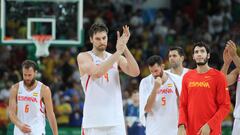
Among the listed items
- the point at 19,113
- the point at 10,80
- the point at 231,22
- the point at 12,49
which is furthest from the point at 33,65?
the point at 231,22

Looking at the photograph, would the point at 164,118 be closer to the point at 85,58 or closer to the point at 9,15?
the point at 85,58

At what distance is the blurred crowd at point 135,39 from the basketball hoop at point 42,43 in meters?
2.87

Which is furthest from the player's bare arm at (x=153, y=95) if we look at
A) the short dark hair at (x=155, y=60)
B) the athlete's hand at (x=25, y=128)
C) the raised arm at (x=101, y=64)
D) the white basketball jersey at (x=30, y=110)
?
the athlete's hand at (x=25, y=128)

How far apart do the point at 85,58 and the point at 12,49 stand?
12.0 m

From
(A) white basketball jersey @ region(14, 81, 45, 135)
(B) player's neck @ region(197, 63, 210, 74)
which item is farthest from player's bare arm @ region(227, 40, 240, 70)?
(A) white basketball jersey @ region(14, 81, 45, 135)

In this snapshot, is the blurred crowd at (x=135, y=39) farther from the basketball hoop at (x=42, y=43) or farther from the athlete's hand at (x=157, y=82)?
the athlete's hand at (x=157, y=82)

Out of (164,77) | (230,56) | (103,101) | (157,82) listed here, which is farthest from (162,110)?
(103,101)

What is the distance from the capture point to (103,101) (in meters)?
9.20

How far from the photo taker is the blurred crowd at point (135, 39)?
18.6 metres

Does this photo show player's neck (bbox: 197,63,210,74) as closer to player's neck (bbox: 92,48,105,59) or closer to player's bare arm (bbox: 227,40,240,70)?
player's bare arm (bbox: 227,40,240,70)

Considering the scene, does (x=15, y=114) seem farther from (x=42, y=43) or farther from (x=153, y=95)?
(x=42, y=43)

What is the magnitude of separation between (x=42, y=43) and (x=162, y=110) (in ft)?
17.1

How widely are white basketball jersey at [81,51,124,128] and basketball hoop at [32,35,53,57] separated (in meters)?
5.96

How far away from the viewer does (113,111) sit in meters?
9.19
